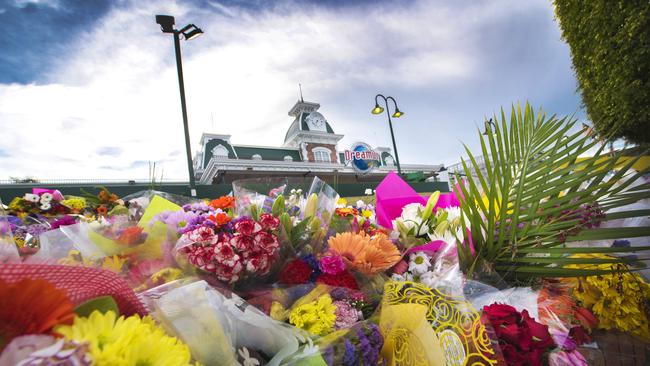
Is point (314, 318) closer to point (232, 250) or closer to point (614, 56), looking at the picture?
point (232, 250)

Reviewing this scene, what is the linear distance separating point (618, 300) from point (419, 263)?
2.57ft

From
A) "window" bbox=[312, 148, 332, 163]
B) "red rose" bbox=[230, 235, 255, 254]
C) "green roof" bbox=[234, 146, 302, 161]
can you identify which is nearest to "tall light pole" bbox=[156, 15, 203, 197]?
"red rose" bbox=[230, 235, 255, 254]

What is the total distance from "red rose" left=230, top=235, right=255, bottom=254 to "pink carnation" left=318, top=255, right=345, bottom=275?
0.80 feet

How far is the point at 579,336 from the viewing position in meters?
1.17

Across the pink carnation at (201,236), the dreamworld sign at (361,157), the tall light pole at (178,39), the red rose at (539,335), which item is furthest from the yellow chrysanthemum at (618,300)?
the dreamworld sign at (361,157)

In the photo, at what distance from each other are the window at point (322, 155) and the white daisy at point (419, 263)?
103 ft

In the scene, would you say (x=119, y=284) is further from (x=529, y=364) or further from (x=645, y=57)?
(x=645, y=57)

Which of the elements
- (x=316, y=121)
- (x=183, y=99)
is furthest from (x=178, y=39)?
(x=316, y=121)

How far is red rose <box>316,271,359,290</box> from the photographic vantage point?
3.40ft

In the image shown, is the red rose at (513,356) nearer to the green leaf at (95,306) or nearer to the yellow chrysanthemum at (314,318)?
the yellow chrysanthemum at (314,318)

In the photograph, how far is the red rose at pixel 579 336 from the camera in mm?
1162

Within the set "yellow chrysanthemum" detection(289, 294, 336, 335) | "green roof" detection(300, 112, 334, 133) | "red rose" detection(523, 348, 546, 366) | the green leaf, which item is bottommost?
"red rose" detection(523, 348, 546, 366)

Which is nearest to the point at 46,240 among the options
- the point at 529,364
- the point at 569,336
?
the point at 529,364

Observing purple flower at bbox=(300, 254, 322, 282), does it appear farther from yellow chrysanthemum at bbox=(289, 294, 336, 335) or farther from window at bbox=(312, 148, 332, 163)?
window at bbox=(312, 148, 332, 163)
